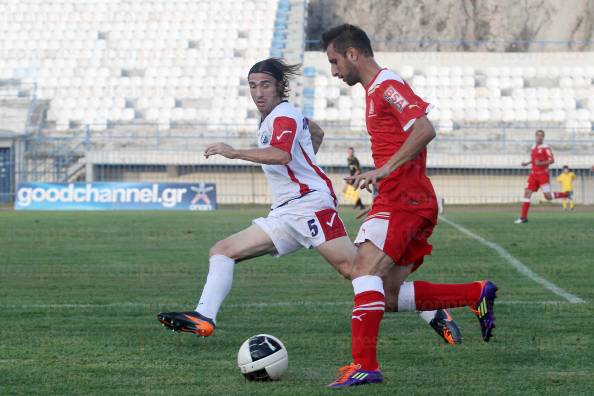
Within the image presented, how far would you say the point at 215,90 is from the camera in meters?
38.7

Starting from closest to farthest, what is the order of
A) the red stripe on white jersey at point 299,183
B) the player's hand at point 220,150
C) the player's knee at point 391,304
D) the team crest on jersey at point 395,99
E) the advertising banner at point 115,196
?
the team crest on jersey at point 395,99 < the player's hand at point 220,150 < the player's knee at point 391,304 < the red stripe on white jersey at point 299,183 < the advertising banner at point 115,196

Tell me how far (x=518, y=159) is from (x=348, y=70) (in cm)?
2970

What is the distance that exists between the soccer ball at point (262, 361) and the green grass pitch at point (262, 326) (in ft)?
0.30

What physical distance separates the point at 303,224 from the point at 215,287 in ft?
2.43

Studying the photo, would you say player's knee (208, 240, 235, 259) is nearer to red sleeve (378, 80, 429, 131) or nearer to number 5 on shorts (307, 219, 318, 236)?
number 5 on shorts (307, 219, 318, 236)

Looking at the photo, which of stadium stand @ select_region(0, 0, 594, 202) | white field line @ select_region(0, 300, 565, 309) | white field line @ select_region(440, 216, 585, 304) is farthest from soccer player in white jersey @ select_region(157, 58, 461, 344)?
stadium stand @ select_region(0, 0, 594, 202)

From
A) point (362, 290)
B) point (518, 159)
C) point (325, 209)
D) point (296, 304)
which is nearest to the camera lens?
point (362, 290)

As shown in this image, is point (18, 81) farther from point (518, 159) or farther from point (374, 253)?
point (374, 253)

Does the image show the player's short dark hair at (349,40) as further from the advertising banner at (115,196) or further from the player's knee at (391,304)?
the advertising banner at (115,196)

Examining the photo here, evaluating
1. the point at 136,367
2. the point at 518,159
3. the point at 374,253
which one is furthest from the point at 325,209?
the point at 518,159

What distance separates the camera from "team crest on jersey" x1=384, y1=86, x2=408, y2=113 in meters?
6.07

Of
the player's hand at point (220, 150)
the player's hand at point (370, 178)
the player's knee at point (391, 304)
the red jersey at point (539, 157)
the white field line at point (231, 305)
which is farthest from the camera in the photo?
the red jersey at point (539, 157)

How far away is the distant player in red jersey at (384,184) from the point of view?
235 inches

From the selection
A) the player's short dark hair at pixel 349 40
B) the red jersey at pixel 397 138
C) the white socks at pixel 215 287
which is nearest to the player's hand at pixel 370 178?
the red jersey at pixel 397 138
